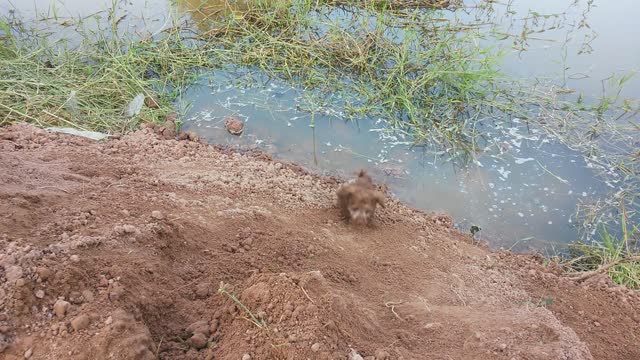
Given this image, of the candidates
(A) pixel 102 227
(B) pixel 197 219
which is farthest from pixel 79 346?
(B) pixel 197 219

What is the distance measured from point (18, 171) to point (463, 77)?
341cm

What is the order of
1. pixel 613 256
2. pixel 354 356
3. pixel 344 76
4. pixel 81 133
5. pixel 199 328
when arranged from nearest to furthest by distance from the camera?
pixel 354 356 < pixel 199 328 < pixel 613 256 < pixel 81 133 < pixel 344 76

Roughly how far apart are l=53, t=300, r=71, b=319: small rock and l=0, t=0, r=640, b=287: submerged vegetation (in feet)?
7.63

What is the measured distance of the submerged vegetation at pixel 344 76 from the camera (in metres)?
3.86

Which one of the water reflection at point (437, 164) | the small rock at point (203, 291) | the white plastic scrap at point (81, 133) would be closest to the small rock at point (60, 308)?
the small rock at point (203, 291)

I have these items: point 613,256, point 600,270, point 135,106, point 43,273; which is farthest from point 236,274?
point 613,256

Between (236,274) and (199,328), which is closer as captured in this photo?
(199,328)

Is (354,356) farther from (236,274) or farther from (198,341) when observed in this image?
(236,274)

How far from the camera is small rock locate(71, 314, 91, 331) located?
5.14 feet

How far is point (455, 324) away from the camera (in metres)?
2.08

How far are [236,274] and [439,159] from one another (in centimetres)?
217

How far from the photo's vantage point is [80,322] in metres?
1.57

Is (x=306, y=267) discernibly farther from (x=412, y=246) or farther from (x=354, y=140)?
(x=354, y=140)

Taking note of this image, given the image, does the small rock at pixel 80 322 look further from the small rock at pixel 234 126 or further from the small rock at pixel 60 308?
the small rock at pixel 234 126
